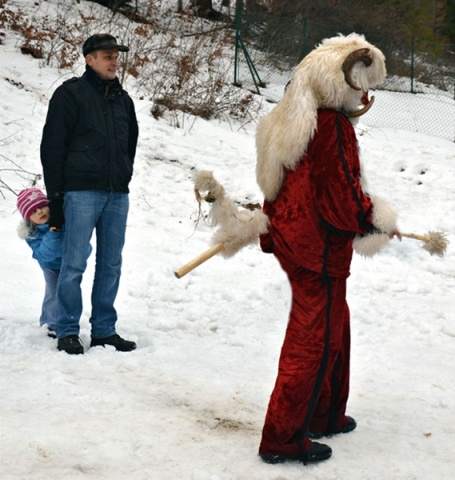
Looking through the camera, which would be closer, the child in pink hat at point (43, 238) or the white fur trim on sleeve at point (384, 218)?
the white fur trim on sleeve at point (384, 218)

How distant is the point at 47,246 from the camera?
488cm

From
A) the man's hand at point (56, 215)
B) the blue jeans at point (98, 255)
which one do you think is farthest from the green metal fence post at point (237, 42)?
the man's hand at point (56, 215)

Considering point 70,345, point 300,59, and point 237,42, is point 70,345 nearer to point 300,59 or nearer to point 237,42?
point 237,42

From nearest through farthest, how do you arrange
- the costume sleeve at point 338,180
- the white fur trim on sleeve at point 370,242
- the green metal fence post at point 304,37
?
the costume sleeve at point 338,180 < the white fur trim on sleeve at point 370,242 < the green metal fence post at point 304,37

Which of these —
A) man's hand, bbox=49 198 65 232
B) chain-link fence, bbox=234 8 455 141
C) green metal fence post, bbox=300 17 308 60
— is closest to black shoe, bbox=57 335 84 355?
man's hand, bbox=49 198 65 232

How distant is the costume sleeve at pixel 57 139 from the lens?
458 cm

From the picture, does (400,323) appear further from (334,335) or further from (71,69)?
(71,69)

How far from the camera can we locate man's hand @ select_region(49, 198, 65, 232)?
4.67 metres

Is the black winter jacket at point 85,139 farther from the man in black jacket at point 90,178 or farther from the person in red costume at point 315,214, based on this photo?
the person in red costume at point 315,214

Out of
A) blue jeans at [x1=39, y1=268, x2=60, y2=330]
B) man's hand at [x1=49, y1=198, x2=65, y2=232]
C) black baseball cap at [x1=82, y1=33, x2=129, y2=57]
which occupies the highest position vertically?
black baseball cap at [x1=82, y1=33, x2=129, y2=57]

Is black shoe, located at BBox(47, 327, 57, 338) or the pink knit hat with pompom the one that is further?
black shoe, located at BBox(47, 327, 57, 338)

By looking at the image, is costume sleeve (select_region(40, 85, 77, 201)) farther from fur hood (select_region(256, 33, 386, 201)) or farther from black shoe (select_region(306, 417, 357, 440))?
black shoe (select_region(306, 417, 357, 440))

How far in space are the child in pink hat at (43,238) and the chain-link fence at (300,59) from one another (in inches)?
379

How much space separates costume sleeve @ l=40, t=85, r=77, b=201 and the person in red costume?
155 cm
